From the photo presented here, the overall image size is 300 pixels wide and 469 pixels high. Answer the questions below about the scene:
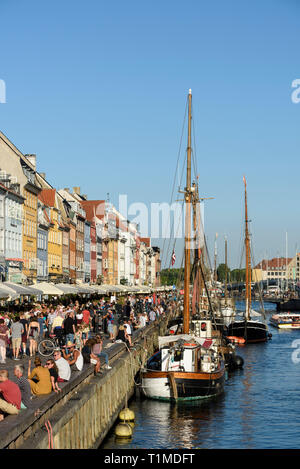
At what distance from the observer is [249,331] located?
72438 millimetres

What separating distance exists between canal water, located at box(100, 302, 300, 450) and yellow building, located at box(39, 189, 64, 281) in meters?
52.9

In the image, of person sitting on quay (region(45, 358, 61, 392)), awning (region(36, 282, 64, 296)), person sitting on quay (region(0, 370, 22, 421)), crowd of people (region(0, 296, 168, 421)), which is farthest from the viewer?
awning (region(36, 282, 64, 296))

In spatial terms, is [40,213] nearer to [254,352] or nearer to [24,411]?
[254,352]

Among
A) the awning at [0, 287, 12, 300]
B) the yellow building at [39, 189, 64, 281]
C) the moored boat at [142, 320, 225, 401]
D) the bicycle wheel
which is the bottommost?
the moored boat at [142, 320, 225, 401]

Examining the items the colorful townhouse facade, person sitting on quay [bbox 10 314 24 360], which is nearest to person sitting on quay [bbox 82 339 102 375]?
person sitting on quay [bbox 10 314 24 360]

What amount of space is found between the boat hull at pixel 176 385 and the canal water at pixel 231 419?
13.8 inches

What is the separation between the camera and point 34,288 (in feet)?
165

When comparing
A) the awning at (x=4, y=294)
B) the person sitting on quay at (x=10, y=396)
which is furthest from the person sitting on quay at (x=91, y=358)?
the awning at (x=4, y=294)

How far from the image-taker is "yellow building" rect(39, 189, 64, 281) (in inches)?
3824

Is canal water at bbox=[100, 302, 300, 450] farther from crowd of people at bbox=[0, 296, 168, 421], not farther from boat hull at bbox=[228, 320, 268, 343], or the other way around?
boat hull at bbox=[228, 320, 268, 343]
